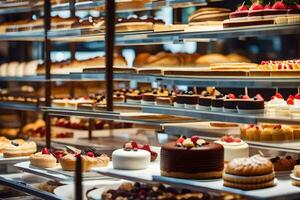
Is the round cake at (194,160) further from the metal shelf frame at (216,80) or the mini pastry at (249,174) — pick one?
the metal shelf frame at (216,80)

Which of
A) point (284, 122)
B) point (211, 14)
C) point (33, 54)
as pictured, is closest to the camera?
point (284, 122)

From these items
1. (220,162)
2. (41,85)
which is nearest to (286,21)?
(220,162)

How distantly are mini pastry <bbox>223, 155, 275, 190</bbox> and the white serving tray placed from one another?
0.11ft

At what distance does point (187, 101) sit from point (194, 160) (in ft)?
2.86

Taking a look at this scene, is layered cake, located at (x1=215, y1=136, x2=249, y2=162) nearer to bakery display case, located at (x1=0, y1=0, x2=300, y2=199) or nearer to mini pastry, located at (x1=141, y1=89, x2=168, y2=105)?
bakery display case, located at (x1=0, y1=0, x2=300, y2=199)

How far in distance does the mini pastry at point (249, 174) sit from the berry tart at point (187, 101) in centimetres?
96

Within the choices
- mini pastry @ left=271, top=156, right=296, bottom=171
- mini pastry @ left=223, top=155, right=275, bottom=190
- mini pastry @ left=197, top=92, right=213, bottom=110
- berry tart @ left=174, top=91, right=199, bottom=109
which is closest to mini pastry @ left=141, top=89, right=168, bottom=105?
berry tart @ left=174, top=91, right=199, bottom=109

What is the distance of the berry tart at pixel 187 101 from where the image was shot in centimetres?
426

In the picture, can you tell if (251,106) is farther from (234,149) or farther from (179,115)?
(179,115)

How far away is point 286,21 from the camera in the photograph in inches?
148

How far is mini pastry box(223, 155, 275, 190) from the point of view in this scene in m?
3.23

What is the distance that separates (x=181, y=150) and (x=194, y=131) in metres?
0.70

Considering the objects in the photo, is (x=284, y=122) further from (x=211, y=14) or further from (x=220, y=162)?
(x=211, y=14)

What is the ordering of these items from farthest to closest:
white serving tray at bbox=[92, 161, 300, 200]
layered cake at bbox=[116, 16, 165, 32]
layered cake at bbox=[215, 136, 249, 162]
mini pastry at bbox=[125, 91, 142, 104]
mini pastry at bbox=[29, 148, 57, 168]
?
mini pastry at bbox=[125, 91, 142, 104], layered cake at bbox=[116, 16, 165, 32], mini pastry at bbox=[29, 148, 57, 168], layered cake at bbox=[215, 136, 249, 162], white serving tray at bbox=[92, 161, 300, 200]
